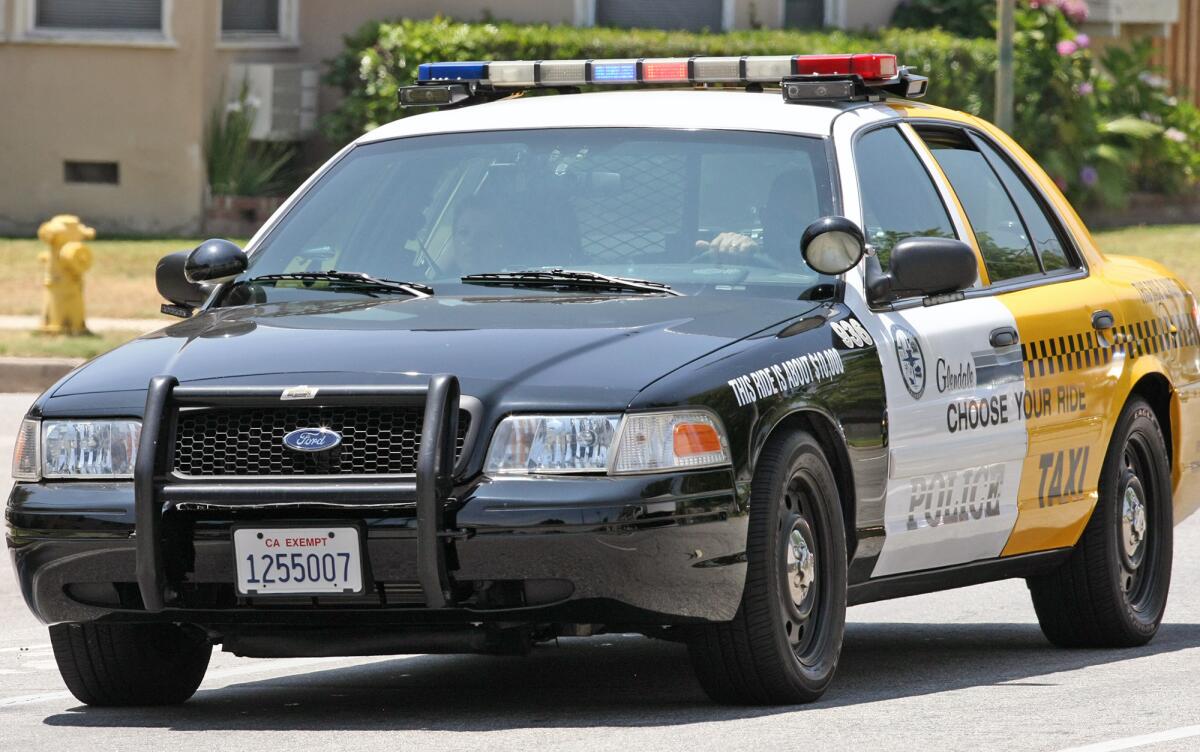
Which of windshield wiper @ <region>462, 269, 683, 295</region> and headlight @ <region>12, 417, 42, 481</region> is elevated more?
windshield wiper @ <region>462, 269, 683, 295</region>

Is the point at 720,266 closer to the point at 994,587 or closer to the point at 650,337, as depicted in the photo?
the point at 650,337

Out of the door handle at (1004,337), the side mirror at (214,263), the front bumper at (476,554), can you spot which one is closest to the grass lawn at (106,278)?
the side mirror at (214,263)

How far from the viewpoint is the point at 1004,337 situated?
7242 millimetres

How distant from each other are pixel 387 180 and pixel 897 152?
4.93 feet

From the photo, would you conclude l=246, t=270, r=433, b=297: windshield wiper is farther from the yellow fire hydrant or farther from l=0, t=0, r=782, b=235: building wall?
l=0, t=0, r=782, b=235: building wall

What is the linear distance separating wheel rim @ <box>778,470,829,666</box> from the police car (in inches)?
0.4

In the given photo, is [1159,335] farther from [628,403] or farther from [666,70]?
[628,403]

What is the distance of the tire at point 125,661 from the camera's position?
6.28 meters

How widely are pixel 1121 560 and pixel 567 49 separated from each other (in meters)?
15.9

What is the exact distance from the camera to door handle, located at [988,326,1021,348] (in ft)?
23.6

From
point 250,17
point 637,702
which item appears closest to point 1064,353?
point 637,702

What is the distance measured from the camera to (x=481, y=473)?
5.61m

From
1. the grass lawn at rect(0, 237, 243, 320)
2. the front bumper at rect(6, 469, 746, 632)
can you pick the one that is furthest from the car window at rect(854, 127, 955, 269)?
the grass lawn at rect(0, 237, 243, 320)

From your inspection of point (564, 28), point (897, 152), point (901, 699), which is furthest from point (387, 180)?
point (564, 28)
